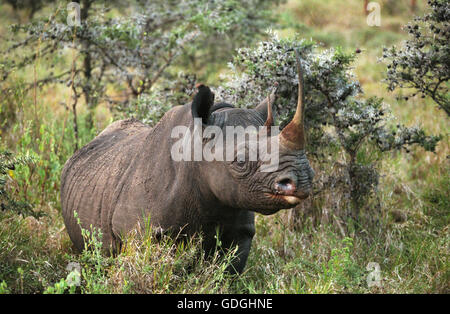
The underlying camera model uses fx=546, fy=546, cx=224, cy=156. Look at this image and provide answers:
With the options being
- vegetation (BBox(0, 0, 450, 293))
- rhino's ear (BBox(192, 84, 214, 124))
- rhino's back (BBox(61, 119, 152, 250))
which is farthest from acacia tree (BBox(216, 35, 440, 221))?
rhino's ear (BBox(192, 84, 214, 124))

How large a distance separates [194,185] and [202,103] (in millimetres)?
621

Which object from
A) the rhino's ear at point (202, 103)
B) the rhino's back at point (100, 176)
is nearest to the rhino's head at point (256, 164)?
the rhino's ear at point (202, 103)

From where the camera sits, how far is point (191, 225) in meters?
4.20

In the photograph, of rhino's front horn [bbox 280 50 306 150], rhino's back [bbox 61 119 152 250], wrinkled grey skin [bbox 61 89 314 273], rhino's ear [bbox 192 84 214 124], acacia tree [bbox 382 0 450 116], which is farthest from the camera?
acacia tree [bbox 382 0 450 116]

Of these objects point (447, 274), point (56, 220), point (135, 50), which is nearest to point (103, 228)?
point (56, 220)

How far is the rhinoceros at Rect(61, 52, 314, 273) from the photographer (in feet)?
11.4

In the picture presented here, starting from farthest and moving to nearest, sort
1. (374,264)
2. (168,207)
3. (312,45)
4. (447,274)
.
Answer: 1. (312,45)
2. (374,264)
3. (447,274)
4. (168,207)

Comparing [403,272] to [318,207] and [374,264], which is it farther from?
[318,207]

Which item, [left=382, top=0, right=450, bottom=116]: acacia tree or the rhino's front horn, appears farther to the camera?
[left=382, top=0, right=450, bottom=116]: acacia tree

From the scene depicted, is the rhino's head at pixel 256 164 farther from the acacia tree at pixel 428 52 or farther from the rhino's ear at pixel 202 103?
the acacia tree at pixel 428 52

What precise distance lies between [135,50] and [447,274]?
5497 millimetres

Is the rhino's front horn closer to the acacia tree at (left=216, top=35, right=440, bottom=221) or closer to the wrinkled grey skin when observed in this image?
the wrinkled grey skin

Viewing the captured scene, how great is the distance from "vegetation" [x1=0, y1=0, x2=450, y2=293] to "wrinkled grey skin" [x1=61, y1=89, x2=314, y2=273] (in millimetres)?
176

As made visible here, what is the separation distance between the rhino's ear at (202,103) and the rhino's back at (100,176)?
0.91 metres
